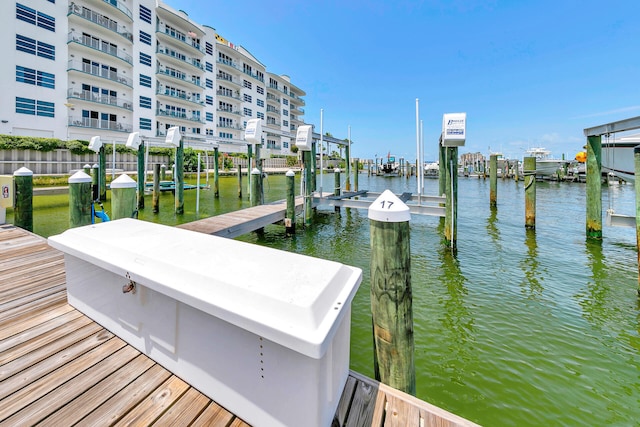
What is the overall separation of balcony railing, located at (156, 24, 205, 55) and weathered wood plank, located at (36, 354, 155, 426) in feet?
122

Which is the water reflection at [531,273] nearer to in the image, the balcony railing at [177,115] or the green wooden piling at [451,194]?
the green wooden piling at [451,194]

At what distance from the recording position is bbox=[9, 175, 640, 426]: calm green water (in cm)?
256

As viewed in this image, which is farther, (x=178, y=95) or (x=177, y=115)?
(x=178, y=95)

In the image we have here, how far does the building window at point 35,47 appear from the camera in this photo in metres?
20.1

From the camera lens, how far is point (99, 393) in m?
1.75

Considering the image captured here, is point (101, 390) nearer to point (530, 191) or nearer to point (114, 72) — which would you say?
point (530, 191)

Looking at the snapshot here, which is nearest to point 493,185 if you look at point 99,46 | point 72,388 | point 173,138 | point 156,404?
point 173,138

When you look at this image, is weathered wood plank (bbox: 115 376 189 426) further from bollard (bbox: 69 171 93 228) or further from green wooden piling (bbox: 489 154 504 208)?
green wooden piling (bbox: 489 154 504 208)

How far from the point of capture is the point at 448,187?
22.0 ft

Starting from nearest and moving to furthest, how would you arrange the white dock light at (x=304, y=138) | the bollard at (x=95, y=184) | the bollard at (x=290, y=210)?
the bollard at (x=290, y=210) < the white dock light at (x=304, y=138) < the bollard at (x=95, y=184)

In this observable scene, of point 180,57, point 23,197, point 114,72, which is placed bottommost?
point 23,197

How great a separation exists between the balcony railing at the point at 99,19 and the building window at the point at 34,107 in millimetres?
7559

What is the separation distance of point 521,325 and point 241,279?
3.84 m

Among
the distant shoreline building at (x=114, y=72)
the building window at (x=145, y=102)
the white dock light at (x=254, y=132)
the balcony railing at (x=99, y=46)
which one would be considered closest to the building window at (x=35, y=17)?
the distant shoreline building at (x=114, y=72)
